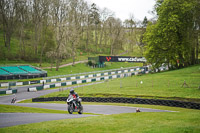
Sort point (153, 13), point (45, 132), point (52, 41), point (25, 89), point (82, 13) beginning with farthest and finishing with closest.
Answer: point (82, 13) → point (52, 41) → point (153, 13) → point (25, 89) → point (45, 132)

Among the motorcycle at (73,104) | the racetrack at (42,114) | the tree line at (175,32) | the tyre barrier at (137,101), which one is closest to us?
the racetrack at (42,114)

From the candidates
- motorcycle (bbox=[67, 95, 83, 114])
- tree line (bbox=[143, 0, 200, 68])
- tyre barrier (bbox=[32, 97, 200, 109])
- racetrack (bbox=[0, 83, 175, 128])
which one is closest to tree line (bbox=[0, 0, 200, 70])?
tree line (bbox=[143, 0, 200, 68])

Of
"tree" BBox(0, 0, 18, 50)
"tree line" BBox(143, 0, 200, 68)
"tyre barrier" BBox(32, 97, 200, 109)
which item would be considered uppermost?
"tree" BBox(0, 0, 18, 50)

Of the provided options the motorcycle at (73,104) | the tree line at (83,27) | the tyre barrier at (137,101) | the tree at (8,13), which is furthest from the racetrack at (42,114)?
the tree at (8,13)

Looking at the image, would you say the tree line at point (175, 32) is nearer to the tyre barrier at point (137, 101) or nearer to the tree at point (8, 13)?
the tyre barrier at point (137, 101)

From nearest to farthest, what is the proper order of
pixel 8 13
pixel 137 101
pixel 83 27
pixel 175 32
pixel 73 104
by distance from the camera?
pixel 73 104 < pixel 137 101 < pixel 175 32 < pixel 8 13 < pixel 83 27

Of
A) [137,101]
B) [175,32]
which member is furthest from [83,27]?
[137,101]

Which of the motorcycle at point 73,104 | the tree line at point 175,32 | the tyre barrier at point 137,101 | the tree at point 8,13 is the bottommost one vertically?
the tyre barrier at point 137,101

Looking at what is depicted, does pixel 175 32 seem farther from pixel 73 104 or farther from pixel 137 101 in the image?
pixel 73 104

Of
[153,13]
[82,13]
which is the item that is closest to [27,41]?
[82,13]

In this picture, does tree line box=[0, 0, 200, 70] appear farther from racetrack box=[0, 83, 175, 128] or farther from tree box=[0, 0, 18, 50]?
racetrack box=[0, 83, 175, 128]

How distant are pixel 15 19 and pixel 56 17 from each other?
15.5 meters

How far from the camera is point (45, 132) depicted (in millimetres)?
9500

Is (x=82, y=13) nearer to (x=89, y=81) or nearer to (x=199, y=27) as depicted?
(x=89, y=81)
